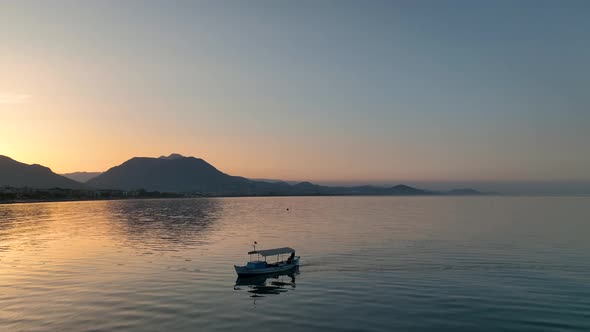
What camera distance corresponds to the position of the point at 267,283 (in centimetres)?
5375

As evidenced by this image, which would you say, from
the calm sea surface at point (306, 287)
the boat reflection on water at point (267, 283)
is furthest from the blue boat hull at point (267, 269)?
the calm sea surface at point (306, 287)

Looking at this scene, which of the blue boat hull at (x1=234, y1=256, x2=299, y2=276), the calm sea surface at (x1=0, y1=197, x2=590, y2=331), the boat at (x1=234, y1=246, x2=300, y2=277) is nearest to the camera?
the calm sea surface at (x1=0, y1=197, x2=590, y2=331)

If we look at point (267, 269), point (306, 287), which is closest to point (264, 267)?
point (267, 269)

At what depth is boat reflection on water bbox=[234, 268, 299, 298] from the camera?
4831 cm

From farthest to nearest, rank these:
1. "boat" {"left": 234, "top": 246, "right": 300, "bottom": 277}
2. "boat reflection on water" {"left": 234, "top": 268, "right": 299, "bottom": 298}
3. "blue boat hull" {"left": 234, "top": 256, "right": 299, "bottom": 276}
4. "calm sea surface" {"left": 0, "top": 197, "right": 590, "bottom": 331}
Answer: "boat" {"left": 234, "top": 246, "right": 300, "bottom": 277} < "blue boat hull" {"left": 234, "top": 256, "right": 299, "bottom": 276} < "boat reflection on water" {"left": 234, "top": 268, "right": 299, "bottom": 298} < "calm sea surface" {"left": 0, "top": 197, "right": 590, "bottom": 331}

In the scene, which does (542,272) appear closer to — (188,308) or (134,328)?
(188,308)

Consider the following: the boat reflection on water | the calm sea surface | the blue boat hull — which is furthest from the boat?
the calm sea surface

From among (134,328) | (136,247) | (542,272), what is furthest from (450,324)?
(136,247)

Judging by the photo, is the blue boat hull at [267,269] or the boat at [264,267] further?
the boat at [264,267]

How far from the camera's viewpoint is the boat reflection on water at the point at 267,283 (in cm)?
4831

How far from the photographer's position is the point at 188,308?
39.3 m

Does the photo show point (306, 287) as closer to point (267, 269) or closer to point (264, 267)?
point (267, 269)

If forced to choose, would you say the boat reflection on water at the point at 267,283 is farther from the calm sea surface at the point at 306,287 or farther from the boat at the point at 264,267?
the boat at the point at 264,267

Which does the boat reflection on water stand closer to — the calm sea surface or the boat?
the calm sea surface
